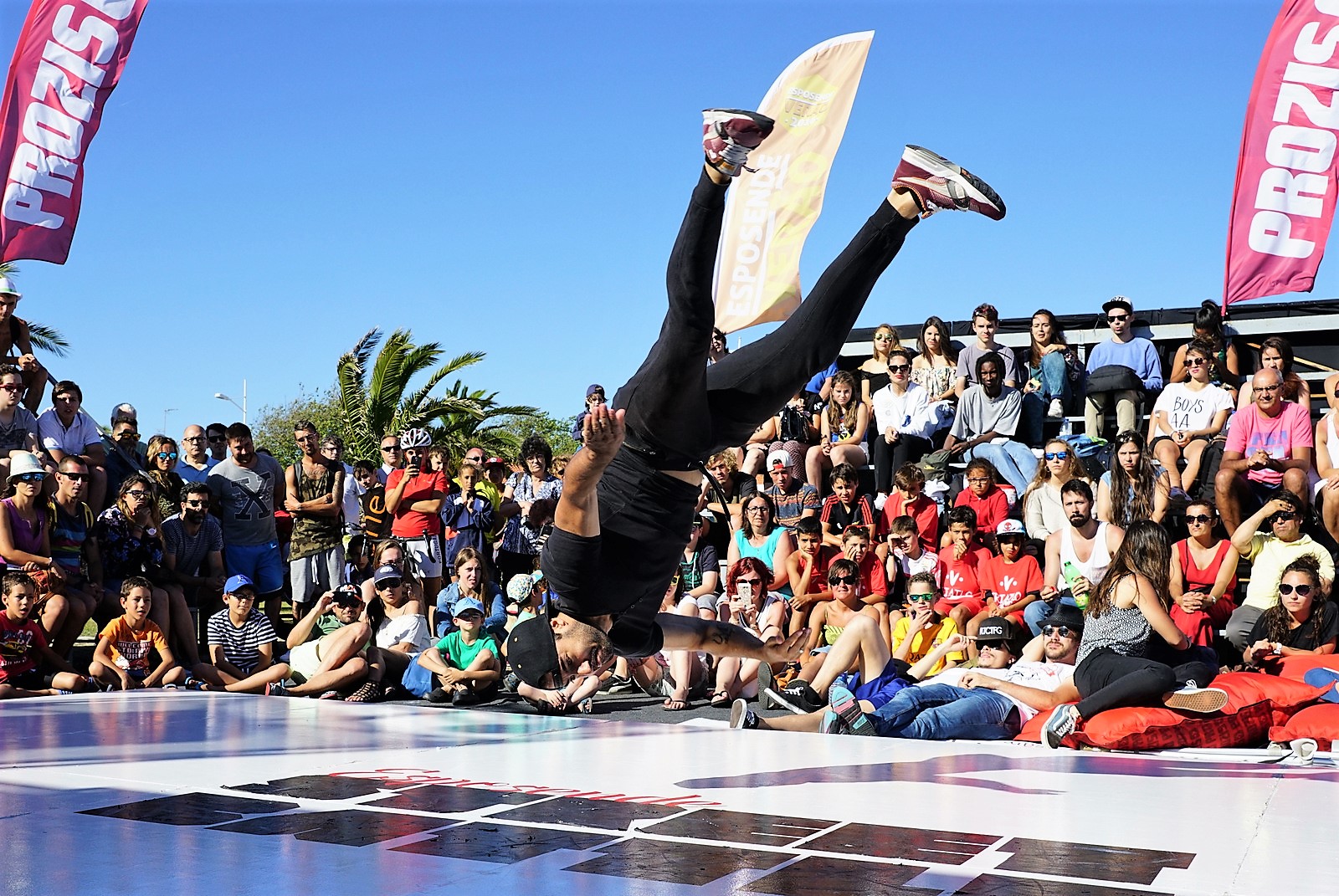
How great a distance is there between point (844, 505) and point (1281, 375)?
280cm

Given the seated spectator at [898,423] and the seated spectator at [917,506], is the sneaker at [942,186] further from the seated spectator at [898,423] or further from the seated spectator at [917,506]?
the seated spectator at [898,423]

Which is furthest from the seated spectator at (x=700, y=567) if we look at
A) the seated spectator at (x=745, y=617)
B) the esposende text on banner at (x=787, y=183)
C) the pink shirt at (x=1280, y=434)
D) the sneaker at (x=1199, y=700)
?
the pink shirt at (x=1280, y=434)

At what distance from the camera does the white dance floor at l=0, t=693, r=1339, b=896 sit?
3.07 metres

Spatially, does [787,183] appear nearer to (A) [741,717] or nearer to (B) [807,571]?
(B) [807,571]

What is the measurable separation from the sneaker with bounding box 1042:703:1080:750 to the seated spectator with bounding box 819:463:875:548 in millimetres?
2779

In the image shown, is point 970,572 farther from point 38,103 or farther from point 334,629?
point 38,103

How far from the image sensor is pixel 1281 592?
6207mm

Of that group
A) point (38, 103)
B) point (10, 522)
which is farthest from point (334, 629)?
point (38, 103)

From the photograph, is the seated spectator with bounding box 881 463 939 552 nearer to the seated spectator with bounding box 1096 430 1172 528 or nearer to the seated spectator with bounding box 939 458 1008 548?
the seated spectator with bounding box 939 458 1008 548

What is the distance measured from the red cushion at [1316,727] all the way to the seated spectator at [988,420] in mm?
2983

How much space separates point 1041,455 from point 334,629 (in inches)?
186

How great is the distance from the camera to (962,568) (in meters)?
7.41

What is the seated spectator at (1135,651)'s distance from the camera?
568cm

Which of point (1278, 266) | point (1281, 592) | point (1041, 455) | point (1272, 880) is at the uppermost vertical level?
point (1278, 266)
